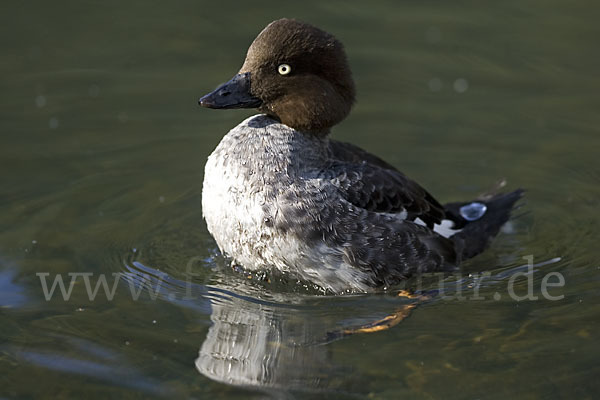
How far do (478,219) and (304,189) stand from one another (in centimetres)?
181

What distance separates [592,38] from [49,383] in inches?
305

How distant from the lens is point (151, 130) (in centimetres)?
813

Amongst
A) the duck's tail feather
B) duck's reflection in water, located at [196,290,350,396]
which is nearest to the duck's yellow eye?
duck's reflection in water, located at [196,290,350,396]

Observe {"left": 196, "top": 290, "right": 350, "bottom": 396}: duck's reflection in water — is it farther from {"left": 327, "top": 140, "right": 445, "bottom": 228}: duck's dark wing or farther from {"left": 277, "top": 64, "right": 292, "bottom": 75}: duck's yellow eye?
{"left": 277, "top": 64, "right": 292, "bottom": 75}: duck's yellow eye

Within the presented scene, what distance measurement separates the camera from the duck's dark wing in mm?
5781

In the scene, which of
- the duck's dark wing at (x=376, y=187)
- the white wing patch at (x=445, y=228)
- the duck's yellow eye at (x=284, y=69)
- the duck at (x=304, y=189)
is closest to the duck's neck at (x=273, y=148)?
the duck at (x=304, y=189)

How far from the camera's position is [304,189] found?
5.59 m

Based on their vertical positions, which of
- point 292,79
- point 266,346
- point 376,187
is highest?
point 292,79

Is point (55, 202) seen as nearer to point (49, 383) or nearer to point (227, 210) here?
point (227, 210)

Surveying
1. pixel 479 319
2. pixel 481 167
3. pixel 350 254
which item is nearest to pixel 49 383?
pixel 350 254

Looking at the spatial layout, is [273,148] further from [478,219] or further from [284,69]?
[478,219]

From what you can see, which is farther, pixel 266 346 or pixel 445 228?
pixel 445 228

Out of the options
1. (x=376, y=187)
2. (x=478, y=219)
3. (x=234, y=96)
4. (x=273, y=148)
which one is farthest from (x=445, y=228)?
(x=234, y=96)

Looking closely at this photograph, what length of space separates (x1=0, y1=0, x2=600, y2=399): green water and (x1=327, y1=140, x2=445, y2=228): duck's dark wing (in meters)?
0.58
